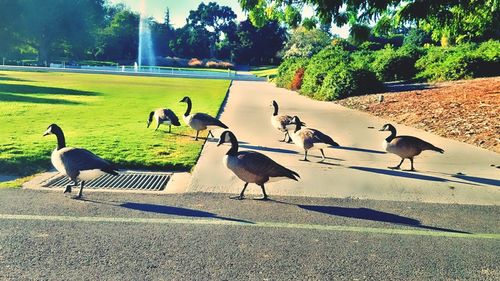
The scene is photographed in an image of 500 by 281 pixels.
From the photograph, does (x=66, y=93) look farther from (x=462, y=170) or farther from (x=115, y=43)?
(x=115, y=43)

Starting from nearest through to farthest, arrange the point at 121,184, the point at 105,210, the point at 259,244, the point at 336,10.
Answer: the point at 259,244
the point at 105,210
the point at 121,184
the point at 336,10

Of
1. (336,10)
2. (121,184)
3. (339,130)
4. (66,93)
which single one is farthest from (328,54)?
(121,184)

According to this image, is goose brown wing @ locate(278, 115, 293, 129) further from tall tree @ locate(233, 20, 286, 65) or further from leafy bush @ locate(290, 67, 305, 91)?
tall tree @ locate(233, 20, 286, 65)

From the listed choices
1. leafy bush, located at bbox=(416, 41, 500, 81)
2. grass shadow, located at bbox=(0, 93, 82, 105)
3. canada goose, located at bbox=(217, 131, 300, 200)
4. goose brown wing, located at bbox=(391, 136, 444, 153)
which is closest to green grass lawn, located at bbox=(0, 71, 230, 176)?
grass shadow, located at bbox=(0, 93, 82, 105)

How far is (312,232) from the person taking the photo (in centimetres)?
535

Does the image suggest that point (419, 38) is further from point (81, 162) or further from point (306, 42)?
point (81, 162)

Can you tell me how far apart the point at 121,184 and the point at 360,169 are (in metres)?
4.50

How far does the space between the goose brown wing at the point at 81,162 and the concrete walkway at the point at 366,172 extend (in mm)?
Result: 1350

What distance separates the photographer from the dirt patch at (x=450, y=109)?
12766mm

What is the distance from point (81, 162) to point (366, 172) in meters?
5.08

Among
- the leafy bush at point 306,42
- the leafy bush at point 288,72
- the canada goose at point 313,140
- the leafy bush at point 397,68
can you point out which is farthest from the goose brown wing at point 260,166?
the leafy bush at point 306,42

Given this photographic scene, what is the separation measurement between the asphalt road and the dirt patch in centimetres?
664

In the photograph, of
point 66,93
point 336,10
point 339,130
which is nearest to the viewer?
point 336,10

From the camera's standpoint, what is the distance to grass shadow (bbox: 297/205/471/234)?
577cm
